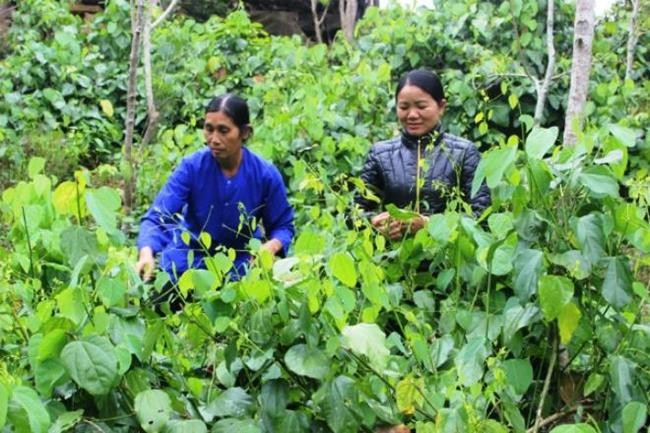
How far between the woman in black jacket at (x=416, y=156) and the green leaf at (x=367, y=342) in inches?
58.9

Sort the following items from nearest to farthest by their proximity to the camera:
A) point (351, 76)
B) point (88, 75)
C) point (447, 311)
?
point (447, 311) < point (351, 76) < point (88, 75)

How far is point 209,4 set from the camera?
11.2 metres

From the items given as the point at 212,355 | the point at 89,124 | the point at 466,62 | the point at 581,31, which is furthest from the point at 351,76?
the point at 212,355

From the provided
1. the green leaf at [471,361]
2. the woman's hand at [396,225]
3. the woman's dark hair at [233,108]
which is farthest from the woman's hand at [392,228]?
the woman's dark hair at [233,108]

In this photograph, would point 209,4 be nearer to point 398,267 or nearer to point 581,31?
point 581,31

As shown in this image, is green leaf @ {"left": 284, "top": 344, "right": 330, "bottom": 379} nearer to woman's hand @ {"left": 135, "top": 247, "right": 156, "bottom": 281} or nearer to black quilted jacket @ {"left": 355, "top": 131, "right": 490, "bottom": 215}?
woman's hand @ {"left": 135, "top": 247, "right": 156, "bottom": 281}

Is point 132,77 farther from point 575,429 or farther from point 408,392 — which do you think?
point 575,429

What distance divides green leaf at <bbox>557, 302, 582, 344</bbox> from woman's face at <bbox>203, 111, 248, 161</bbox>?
2.11 meters

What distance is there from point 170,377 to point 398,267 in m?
0.73

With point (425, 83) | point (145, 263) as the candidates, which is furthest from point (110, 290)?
point (425, 83)

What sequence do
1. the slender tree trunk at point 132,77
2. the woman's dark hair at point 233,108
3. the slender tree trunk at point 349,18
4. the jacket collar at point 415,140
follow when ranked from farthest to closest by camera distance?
the slender tree trunk at point 349,18 → the slender tree trunk at point 132,77 → the woman's dark hair at point 233,108 → the jacket collar at point 415,140

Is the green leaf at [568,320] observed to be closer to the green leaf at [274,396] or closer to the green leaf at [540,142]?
the green leaf at [540,142]

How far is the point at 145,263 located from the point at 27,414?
1.43 metres

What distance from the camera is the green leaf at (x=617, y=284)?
1.83m
